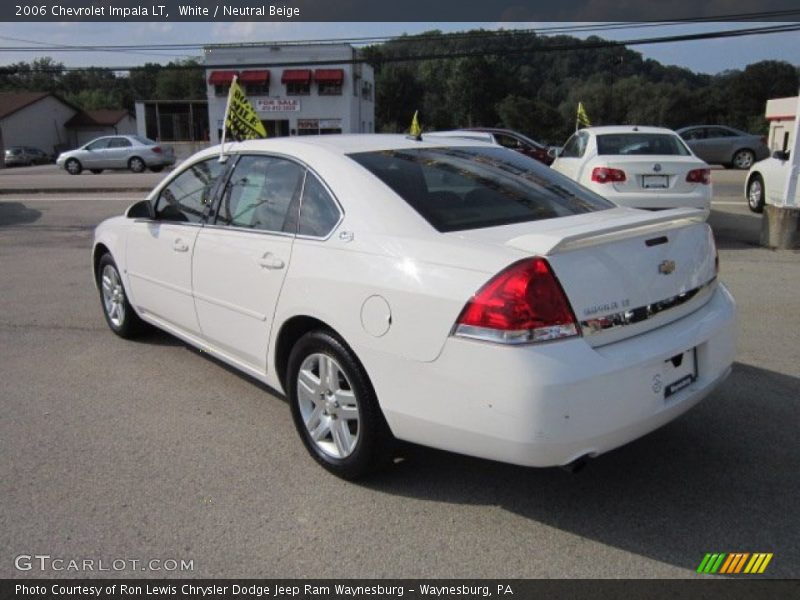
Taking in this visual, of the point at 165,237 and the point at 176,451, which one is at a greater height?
the point at 165,237

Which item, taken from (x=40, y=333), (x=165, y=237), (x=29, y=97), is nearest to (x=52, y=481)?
(x=165, y=237)

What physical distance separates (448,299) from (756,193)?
1243 cm

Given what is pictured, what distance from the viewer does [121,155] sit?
30.1 metres

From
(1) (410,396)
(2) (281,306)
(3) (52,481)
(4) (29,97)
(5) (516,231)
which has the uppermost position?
(4) (29,97)

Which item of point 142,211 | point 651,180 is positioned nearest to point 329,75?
point 651,180

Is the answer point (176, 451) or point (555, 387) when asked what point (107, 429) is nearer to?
point (176, 451)

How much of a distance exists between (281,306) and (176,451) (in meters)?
→ 1.01

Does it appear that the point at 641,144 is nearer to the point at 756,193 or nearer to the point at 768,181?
the point at 768,181

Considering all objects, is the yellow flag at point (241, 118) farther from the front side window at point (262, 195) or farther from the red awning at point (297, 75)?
the red awning at point (297, 75)

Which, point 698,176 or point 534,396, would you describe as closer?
point 534,396

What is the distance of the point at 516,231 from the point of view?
3.24m

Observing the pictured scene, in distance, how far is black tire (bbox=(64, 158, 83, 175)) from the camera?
3066cm

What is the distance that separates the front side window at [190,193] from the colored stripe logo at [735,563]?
3.39 meters
